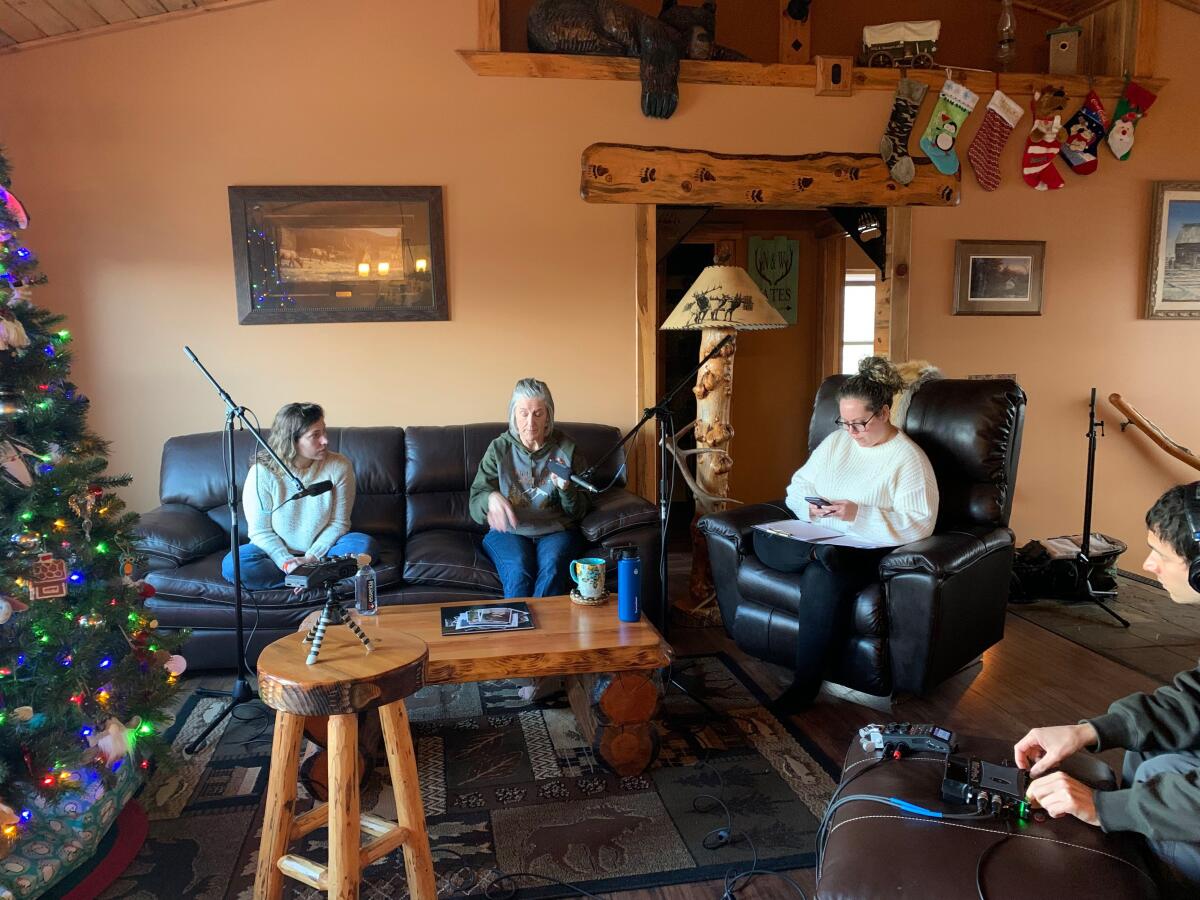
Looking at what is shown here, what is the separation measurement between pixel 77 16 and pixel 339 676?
332 centimetres

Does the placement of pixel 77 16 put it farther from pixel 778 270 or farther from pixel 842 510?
pixel 778 270

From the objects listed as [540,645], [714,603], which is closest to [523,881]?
[540,645]

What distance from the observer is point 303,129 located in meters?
3.63

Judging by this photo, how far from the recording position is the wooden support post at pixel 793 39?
161 inches

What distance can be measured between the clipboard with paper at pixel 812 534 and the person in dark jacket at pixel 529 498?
0.74m

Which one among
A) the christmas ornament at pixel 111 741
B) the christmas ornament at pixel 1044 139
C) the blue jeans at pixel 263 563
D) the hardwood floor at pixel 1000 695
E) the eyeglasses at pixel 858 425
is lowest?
the hardwood floor at pixel 1000 695

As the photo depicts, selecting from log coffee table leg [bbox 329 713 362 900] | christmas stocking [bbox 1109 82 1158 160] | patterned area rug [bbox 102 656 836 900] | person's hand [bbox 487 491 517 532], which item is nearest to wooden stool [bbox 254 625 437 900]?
log coffee table leg [bbox 329 713 362 900]

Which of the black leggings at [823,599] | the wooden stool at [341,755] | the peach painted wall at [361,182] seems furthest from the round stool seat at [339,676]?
the peach painted wall at [361,182]

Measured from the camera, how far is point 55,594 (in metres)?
1.78

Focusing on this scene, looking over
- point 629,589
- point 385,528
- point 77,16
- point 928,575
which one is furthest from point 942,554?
point 77,16

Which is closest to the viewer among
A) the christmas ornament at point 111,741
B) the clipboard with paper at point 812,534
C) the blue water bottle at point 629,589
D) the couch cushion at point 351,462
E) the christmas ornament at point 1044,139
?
the christmas ornament at point 111,741

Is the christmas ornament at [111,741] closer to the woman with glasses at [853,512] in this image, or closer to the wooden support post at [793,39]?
the woman with glasses at [853,512]

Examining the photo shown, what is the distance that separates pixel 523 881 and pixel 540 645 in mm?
556

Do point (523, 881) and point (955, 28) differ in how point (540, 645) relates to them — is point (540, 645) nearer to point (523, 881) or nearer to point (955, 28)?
point (523, 881)
